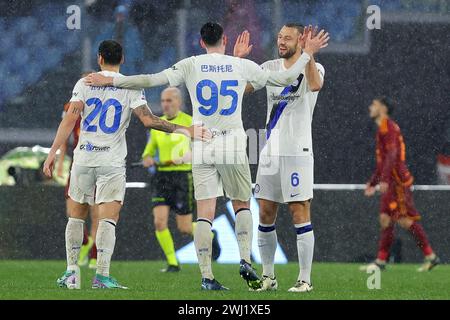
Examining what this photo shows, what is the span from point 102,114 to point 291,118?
4.99 feet

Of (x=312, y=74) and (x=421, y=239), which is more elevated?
(x=312, y=74)

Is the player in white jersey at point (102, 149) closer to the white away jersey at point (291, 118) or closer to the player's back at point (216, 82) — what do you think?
the player's back at point (216, 82)

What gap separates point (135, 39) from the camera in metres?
23.0

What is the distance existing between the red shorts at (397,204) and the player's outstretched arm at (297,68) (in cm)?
515

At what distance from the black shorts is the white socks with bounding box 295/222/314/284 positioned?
13.9 ft

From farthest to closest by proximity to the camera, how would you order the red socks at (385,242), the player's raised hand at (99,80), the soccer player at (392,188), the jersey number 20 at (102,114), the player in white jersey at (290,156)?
the soccer player at (392,188), the red socks at (385,242), the jersey number 20 at (102,114), the player in white jersey at (290,156), the player's raised hand at (99,80)

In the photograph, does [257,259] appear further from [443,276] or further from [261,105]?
[261,105]

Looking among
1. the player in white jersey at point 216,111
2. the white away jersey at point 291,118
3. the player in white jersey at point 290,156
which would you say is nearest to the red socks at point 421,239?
the player in white jersey at point 290,156

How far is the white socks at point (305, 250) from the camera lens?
9867 millimetres

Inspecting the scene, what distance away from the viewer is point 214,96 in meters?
9.66

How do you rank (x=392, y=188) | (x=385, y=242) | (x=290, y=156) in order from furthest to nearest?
1. (x=392, y=188)
2. (x=385, y=242)
3. (x=290, y=156)

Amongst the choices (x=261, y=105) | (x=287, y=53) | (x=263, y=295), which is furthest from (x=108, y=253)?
(x=261, y=105)

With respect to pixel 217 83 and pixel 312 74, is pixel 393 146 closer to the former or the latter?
pixel 312 74

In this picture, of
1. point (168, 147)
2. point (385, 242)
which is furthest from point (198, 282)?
point (385, 242)
